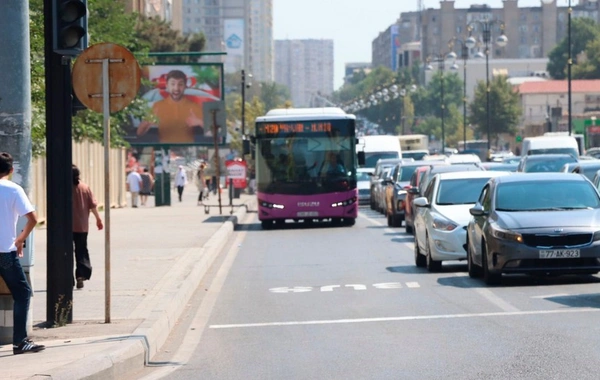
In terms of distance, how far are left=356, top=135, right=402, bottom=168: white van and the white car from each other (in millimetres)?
35985

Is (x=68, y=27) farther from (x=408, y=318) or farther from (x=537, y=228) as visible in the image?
(x=537, y=228)

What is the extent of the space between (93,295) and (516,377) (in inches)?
311

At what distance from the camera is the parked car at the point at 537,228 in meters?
16.8

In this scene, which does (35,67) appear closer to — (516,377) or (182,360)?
(182,360)

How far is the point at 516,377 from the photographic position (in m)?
9.52

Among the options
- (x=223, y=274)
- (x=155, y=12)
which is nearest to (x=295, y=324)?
(x=223, y=274)

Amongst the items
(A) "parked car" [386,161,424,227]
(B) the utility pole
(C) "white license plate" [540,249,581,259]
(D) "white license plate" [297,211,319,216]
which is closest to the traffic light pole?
(B) the utility pole

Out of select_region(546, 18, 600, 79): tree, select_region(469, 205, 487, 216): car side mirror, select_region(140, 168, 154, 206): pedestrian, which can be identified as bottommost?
select_region(140, 168, 154, 206): pedestrian

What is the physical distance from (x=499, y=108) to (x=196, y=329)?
4813 inches

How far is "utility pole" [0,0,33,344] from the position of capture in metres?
11.7

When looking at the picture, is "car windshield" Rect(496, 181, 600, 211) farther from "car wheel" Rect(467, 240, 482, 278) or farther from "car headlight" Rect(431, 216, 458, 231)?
"car headlight" Rect(431, 216, 458, 231)

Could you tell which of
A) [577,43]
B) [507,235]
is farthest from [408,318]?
[577,43]

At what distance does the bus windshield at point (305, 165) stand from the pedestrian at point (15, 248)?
84.3ft

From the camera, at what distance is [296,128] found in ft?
121
